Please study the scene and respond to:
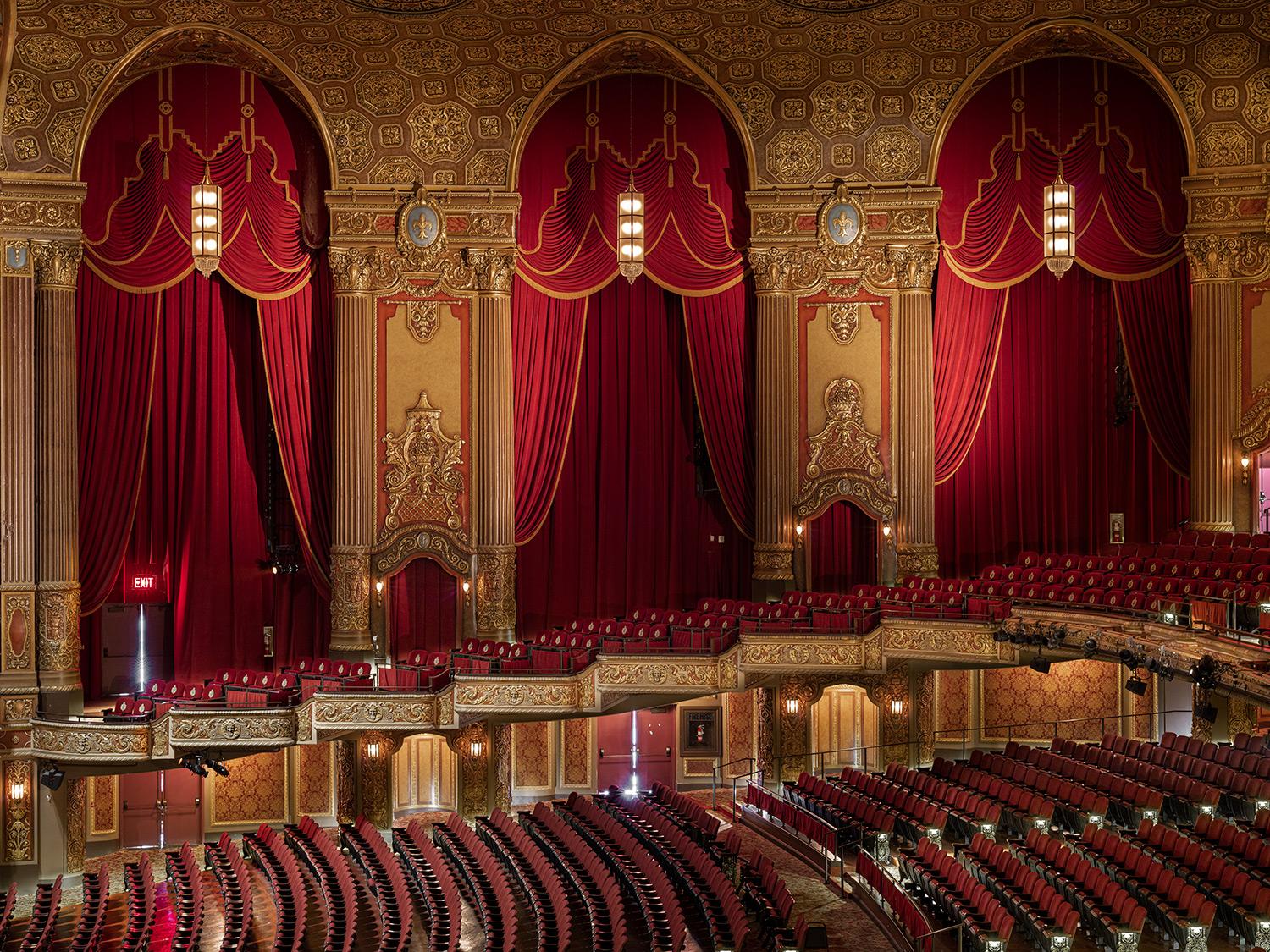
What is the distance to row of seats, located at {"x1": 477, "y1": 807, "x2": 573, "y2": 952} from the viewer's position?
42.7 ft

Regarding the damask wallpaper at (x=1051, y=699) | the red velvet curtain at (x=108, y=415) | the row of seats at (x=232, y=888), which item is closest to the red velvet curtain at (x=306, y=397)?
the red velvet curtain at (x=108, y=415)

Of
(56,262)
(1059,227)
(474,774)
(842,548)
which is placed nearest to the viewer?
(1059,227)

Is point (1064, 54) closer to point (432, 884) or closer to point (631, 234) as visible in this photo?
point (631, 234)

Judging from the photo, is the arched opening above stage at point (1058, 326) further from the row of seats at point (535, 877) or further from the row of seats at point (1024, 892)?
the row of seats at point (1024, 892)

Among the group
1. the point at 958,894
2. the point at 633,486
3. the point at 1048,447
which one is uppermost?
the point at 1048,447

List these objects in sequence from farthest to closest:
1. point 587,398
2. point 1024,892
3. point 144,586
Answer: point 587,398 → point 144,586 → point 1024,892

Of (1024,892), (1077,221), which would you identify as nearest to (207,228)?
(1077,221)

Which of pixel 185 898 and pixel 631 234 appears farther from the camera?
pixel 631 234

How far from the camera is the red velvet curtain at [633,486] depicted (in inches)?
768

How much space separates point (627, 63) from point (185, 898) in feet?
31.5

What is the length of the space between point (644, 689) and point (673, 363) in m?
4.23

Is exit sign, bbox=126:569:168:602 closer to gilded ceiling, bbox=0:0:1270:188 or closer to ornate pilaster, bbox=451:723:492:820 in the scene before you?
ornate pilaster, bbox=451:723:492:820

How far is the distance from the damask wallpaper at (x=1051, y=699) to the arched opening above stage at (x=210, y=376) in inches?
281

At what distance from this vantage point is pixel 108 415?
18359mm
